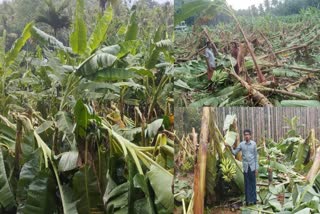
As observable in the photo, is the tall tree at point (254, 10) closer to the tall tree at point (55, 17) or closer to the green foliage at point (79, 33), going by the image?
the green foliage at point (79, 33)

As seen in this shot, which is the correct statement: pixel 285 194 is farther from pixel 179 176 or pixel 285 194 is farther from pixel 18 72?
pixel 18 72

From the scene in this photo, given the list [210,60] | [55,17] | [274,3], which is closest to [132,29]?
[55,17]

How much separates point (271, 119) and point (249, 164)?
0.15 metres

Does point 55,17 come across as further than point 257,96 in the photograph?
Yes

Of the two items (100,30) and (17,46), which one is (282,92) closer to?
(100,30)

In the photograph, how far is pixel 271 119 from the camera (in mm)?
1326

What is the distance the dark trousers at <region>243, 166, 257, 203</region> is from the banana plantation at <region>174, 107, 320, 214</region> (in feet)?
0.04

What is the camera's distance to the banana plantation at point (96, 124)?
1562 millimetres

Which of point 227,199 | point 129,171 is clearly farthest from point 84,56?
point 227,199

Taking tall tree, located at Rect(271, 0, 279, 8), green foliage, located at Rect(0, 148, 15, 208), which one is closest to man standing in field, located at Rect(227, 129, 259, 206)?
tall tree, located at Rect(271, 0, 279, 8)

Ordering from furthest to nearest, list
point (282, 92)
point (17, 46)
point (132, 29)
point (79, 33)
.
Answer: point (17, 46) → point (132, 29) → point (79, 33) → point (282, 92)

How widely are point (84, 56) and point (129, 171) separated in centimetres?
47

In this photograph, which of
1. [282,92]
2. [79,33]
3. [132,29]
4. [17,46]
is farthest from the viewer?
[17,46]

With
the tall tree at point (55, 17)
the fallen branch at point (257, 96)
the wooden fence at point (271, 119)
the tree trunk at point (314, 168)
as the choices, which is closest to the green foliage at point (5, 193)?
the tall tree at point (55, 17)
